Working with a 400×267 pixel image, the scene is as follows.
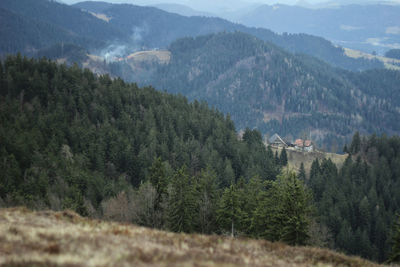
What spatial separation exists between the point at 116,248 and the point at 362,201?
8543 cm

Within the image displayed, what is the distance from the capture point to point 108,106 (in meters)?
111

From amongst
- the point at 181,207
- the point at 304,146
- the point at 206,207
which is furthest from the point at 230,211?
the point at 304,146

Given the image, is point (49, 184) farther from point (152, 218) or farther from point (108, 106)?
point (108, 106)

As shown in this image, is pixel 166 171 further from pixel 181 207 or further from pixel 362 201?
pixel 362 201

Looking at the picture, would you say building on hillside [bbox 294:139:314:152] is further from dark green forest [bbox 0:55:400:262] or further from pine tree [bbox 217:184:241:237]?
pine tree [bbox 217:184:241:237]

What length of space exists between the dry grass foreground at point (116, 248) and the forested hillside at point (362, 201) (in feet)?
185

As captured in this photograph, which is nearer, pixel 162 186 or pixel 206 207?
pixel 206 207

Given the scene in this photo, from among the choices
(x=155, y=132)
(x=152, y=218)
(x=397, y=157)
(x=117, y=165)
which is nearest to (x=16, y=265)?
(x=152, y=218)

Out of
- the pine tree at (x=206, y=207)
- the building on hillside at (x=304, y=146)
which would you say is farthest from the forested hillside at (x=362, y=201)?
the pine tree at (x=206, y=207)

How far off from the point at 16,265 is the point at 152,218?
3138 centimetres

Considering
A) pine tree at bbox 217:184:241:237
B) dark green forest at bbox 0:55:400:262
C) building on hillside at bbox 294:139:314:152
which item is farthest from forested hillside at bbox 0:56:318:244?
A: building on hillside at bbox 294:139:314:152

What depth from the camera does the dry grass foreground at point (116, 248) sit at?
15250 mm

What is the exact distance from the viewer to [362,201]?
87250mm

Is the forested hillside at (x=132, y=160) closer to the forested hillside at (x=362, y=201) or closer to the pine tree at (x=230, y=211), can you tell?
the pine tree at (x=230, y=211)
